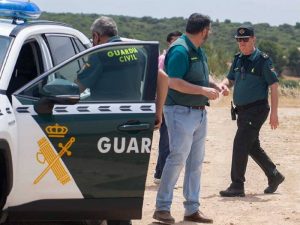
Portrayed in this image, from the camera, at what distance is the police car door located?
5379 mm

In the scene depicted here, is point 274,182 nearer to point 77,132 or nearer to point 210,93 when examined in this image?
point 210,93

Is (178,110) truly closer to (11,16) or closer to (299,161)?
(11,16)

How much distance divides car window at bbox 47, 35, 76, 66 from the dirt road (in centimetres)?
159

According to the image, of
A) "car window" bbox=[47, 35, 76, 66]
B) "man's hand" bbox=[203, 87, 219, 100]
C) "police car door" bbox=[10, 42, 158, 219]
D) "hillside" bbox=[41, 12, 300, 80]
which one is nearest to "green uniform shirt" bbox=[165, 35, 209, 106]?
"man's hand" bbox=[203, 87, 219, 100]

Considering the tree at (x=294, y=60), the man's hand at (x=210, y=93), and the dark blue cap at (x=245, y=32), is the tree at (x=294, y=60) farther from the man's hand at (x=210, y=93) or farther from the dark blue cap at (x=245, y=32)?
the man's hand at (x=210, y=93)

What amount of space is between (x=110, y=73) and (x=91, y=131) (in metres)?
0.50

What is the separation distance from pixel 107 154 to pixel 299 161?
642cm

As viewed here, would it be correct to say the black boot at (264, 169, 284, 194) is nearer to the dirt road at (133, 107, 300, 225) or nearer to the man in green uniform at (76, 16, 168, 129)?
the dirt road at (133, 107, 300, 225)

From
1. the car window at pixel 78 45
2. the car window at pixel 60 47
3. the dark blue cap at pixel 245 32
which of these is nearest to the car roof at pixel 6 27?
the car window at pixel 60 47

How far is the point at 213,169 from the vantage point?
10758mm

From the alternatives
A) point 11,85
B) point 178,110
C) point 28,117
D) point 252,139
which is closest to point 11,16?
point 11,85

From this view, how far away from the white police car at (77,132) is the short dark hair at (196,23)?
124 cm

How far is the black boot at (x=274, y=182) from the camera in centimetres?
882

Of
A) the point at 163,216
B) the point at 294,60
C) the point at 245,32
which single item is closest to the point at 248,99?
the point at 245,32
